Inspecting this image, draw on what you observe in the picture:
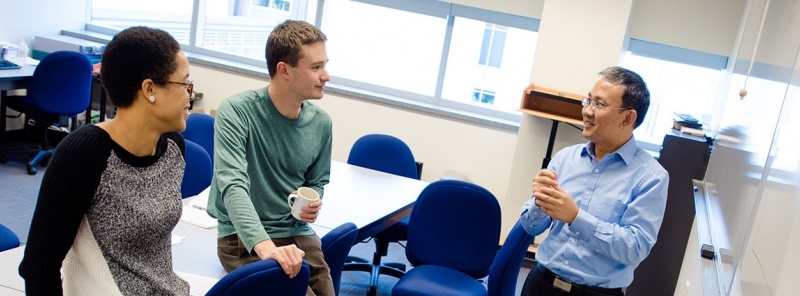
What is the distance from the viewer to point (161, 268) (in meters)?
1.83

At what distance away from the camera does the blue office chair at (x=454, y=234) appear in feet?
11.2

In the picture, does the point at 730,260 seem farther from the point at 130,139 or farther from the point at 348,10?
the point at 348,10

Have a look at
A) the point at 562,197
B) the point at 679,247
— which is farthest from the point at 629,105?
the point at 679,247

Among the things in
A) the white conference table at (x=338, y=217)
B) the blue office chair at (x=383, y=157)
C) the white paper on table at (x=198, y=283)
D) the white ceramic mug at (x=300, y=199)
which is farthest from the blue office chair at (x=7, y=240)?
the blue office chair at (x=383, y=157)

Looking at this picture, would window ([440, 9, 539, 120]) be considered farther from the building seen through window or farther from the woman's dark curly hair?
the woman's dark curly hair

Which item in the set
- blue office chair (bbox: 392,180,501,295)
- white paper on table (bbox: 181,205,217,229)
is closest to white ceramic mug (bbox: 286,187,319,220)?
white paper on table (bbox: 181,205,217,229)

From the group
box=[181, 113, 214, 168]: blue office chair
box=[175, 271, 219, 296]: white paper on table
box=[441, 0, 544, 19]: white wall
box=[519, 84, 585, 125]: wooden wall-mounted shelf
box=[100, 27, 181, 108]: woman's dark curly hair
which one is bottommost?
box=[175, 271, 219, 296]: white paper on table

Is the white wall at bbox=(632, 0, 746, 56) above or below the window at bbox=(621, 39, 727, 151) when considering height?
above

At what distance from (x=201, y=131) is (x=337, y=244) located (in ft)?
6.51

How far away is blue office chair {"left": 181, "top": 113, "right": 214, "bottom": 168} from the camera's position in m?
4.20

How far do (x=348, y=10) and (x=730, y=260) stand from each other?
497 cm

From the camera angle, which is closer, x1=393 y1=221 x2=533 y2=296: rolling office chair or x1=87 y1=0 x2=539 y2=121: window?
x1=393 y1=221 x2=533 y2=296: rolling office chair

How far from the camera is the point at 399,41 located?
6.48m

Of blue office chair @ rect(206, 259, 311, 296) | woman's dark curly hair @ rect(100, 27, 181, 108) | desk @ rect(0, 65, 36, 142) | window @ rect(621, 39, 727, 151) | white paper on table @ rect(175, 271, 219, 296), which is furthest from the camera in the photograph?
window @ rect(621, 39, 727, 151)
